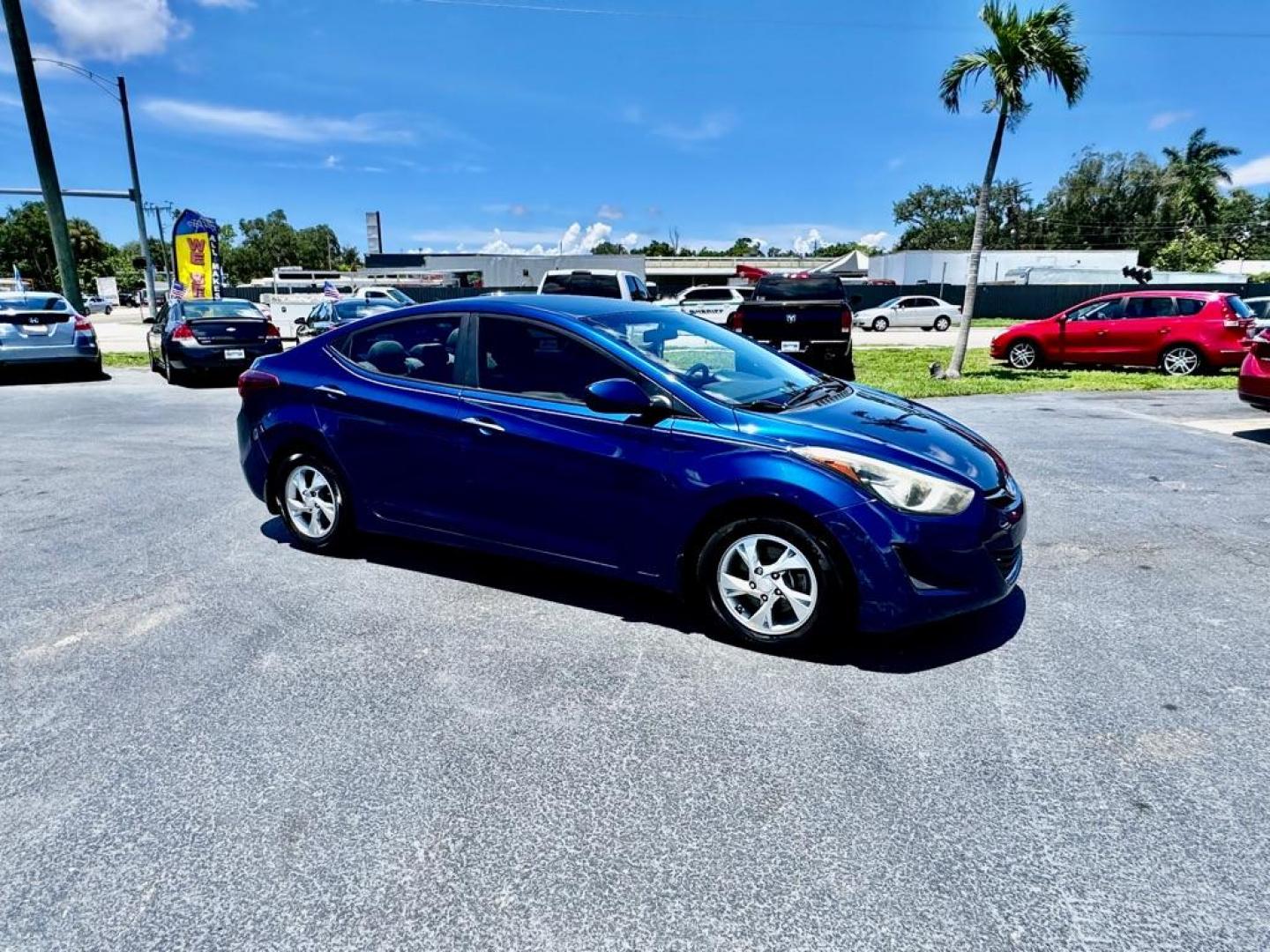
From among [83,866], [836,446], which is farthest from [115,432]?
[836,446]

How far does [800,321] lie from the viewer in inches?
464

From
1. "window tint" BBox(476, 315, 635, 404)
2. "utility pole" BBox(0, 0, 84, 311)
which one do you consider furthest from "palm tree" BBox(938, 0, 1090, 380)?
"utility pole" BBox(0, 0, 84, 311)

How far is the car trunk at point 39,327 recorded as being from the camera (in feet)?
43.8

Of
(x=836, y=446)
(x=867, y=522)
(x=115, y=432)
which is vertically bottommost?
(x=115, y=432)

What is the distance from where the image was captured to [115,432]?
30.5 feet

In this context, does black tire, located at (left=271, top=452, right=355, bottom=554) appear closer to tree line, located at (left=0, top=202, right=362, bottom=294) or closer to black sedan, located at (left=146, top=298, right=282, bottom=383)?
black sedan, located at (left=146, top=298, right=282, bottom=383)

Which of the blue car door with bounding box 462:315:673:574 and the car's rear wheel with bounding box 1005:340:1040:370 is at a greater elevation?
the blue car door with bounding box 462:315:673:574

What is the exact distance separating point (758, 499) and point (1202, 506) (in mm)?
4457

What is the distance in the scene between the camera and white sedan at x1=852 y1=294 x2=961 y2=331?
1423 inches

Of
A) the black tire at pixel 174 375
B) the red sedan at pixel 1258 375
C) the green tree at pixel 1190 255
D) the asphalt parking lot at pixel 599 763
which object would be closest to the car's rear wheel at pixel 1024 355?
the red sedan at pixel 1258 375

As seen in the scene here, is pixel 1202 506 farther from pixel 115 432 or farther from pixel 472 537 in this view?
pixel 115 432

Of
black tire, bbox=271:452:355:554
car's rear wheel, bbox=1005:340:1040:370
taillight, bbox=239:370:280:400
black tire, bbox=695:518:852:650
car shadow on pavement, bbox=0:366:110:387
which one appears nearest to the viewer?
black tire, bbox=695:518:852:650

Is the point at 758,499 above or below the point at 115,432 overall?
above

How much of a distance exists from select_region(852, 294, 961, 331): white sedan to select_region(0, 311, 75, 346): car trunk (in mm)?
29906
